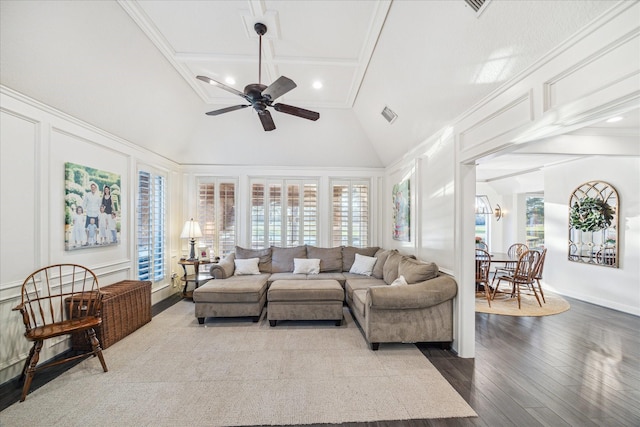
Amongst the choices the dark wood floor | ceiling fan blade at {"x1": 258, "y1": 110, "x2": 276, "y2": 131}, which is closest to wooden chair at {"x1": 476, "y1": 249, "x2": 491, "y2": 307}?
the dark wood floor

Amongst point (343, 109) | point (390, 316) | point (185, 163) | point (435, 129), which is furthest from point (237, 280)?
point (435, 129)

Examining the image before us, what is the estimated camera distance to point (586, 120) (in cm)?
168

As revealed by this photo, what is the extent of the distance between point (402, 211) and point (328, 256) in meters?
1.69

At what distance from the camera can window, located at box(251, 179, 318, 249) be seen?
19.0 feet

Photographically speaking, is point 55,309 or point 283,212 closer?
point 55,309

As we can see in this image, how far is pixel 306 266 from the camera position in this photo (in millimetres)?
5117

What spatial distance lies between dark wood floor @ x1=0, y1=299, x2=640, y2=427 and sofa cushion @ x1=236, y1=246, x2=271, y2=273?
3.11 m

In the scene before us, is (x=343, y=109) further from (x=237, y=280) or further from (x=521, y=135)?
(x=237, y=280)

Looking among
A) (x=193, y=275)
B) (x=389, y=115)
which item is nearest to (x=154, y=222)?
(x=193, y=275)

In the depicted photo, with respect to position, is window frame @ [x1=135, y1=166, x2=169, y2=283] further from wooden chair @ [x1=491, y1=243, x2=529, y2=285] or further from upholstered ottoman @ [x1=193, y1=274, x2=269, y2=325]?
wooden chair @ [x1=491, y1=243, x2=529, y2=285]

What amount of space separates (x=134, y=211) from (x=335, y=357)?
3.73m

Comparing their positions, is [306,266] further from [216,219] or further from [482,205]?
[482,205]

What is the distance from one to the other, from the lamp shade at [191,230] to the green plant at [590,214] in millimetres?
7119

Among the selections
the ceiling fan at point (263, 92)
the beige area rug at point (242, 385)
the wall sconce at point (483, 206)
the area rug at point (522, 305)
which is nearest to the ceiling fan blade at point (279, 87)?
the ceiling fan at point (263, 92)
